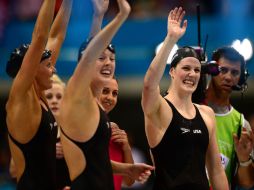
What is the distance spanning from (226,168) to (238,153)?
8.1 inches

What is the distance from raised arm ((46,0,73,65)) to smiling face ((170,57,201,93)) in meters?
0.89

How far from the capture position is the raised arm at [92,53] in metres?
4.82

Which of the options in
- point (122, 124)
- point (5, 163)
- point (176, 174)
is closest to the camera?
point (176, 174)

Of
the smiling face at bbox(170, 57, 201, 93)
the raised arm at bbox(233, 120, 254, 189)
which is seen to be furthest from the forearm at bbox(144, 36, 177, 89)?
the raised arm at bbox(233, 120, 254, 189)

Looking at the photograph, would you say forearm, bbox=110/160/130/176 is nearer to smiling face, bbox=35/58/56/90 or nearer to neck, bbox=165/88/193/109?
neck, bbox=165/88/193/109

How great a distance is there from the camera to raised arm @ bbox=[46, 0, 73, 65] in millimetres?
6031

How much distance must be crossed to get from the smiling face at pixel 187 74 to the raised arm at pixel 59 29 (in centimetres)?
89

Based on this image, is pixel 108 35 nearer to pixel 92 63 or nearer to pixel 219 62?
pixel 92 63

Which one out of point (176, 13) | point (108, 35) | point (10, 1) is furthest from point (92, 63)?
point (10, 1)

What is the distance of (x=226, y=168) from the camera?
650 centimetres

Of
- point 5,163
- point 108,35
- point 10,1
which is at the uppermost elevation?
point 10,1

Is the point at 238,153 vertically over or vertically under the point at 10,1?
under

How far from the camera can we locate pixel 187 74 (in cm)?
563

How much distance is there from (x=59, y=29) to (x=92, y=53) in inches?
53.8
